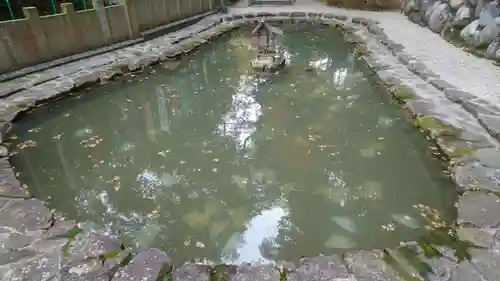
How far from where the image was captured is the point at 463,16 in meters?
9.18

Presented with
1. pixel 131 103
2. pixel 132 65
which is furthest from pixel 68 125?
pixel 132 65

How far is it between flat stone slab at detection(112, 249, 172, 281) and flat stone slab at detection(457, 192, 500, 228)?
3023mm

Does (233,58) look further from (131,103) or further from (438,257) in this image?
(438,257)

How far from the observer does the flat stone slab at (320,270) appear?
2.89 meters

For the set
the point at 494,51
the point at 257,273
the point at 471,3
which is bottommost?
the point at 257,273

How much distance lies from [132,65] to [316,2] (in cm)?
1103

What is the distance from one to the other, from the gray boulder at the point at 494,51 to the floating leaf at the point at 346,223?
642 cm

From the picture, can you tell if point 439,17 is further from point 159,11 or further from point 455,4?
point 159,11

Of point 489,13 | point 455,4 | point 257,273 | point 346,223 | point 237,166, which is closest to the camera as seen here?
point 257,273

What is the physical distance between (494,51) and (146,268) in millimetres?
8602

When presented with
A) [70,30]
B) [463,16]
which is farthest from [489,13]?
[70,30]

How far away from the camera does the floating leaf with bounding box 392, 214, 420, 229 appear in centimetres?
369

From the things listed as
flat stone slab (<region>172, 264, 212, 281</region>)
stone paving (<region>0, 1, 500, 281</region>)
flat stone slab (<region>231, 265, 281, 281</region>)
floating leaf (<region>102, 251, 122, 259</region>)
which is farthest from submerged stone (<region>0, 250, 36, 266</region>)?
flat stone slab (<region>231, 265, 281, 281</region>)

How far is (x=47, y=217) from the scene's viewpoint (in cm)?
356
